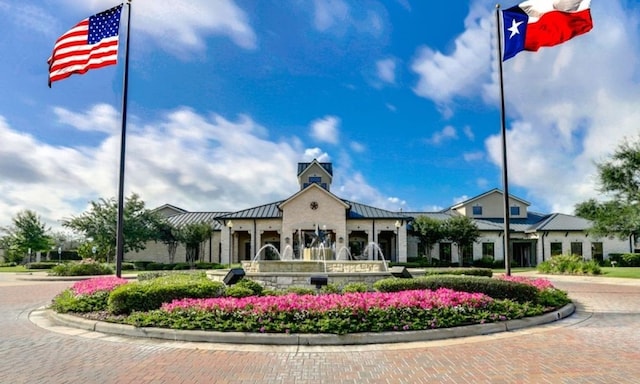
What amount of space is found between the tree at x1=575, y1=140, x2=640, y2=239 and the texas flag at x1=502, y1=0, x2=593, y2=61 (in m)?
20.2

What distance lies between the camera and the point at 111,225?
3812 centimetres

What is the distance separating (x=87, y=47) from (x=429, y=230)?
29.1 meters

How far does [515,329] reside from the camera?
9.59m

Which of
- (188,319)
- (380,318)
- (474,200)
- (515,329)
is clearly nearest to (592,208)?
(474,200)

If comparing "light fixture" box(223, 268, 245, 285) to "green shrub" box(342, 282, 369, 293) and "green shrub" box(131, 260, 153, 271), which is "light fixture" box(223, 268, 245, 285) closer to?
"green shrub" box(342, 282, 369, 293)

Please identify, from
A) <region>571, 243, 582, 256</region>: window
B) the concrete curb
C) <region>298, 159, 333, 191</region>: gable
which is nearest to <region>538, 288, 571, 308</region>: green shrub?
the concrete curb

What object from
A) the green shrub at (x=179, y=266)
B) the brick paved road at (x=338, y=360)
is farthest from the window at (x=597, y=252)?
the green shrub at (x=179, y=266)

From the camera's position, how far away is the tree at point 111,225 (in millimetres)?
37469

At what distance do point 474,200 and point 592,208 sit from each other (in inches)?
520

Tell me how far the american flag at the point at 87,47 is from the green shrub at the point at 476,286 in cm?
1123

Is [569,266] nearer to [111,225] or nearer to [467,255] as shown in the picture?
[467,255]

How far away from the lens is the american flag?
14.4 m

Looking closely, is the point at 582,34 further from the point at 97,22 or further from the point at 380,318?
the point at 97,22

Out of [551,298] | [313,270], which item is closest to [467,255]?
[313,270]
